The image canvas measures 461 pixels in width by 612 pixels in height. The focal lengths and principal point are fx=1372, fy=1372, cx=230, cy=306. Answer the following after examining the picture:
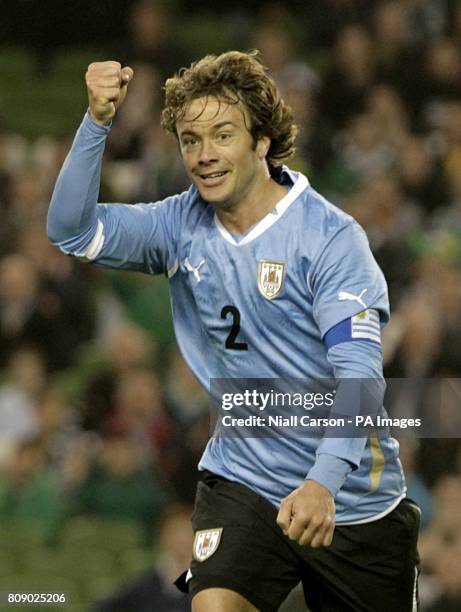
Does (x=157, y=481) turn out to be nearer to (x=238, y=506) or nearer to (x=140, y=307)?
(x=140, y=307)

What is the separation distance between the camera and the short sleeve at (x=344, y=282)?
3820 mm

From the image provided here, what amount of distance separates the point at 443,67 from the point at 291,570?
6158 millimetres

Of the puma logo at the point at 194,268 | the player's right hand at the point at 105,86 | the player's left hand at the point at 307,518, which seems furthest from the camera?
the puma logo at the point at 194,268

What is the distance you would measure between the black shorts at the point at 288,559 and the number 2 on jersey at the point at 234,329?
41 centimetres

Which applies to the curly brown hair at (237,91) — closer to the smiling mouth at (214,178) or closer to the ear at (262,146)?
the ear at (262,146)

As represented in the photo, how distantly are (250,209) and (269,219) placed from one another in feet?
0.22

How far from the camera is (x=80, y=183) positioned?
153 inches

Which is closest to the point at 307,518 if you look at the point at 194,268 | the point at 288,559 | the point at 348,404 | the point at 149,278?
the point at 348,404

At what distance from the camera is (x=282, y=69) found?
9.94m

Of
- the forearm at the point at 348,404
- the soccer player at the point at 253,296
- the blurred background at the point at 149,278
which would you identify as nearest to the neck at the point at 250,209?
the soccer player at the point at 253,296

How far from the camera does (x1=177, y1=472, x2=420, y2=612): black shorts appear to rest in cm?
394

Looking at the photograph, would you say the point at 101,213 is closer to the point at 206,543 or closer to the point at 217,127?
the point at 217,127

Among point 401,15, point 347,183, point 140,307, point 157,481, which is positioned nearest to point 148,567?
point 157,481

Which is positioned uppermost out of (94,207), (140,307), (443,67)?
(443,67)
